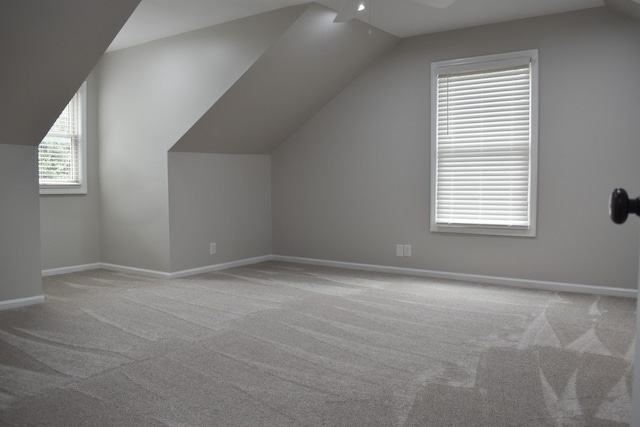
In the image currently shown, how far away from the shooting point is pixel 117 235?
20.0 ft

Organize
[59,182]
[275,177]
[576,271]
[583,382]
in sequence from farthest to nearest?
[275,177], [59,182], [576,271], [583,382]

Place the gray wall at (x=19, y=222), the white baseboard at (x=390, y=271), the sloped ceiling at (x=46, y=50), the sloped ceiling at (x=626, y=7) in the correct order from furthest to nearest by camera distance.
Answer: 1. the white baseboard at (x=390, y=271)
2. the gray wall at (x=19, y=222)
3. the sloped ceiling at (x=626, y=7)
4. the sloped ceiling at (x=46, y=50)

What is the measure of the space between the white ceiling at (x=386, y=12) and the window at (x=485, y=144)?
1.24 feet

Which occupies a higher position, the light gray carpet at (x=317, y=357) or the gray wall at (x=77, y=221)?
the gray wall at (x=77, y=221)

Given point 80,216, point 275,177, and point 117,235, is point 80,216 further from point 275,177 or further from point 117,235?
point 275,177

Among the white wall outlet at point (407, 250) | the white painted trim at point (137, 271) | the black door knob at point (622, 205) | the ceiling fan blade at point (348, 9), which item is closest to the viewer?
the black door knob at point (622, 205)

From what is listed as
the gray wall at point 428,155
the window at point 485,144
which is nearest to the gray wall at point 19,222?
the gray wall at point 428,155

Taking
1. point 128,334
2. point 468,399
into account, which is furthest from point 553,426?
point 128,334

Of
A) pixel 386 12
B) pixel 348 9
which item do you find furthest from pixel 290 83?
pixel 348 9

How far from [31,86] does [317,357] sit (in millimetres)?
2617

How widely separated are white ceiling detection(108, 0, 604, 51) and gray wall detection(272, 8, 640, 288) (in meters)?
0.19

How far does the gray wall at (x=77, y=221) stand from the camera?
5.82m

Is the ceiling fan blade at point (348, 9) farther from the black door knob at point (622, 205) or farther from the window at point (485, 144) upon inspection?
the black door knob at point (622, 205)

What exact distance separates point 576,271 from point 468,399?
8.95 ft
